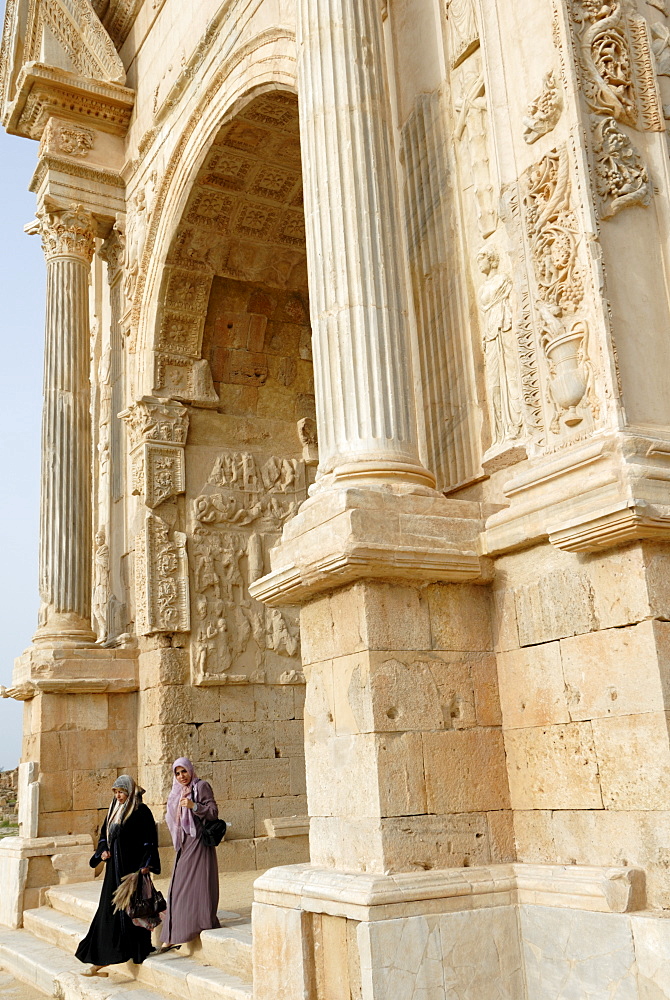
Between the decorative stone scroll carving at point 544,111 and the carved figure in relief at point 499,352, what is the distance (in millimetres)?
706

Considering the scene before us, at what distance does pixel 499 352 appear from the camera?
5219 mm

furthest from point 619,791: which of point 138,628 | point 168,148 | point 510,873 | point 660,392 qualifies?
point 168,148

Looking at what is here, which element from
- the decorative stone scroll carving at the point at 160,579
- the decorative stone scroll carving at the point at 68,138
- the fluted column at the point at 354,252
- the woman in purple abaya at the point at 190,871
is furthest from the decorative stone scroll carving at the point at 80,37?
the woman in purple abaya at the point at 190,871

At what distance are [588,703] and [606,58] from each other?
3099 millimetres

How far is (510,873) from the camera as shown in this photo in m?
4.47

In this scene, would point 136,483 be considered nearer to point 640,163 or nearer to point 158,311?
point 158,311

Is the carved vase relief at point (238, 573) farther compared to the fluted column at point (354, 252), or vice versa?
the carved vase relief at point (238, 573)

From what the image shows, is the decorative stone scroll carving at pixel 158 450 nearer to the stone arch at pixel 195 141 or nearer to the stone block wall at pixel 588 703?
the stone arch at pixel 195 141

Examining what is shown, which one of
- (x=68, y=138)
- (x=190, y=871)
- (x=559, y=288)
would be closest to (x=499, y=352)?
(x=559, y=288)

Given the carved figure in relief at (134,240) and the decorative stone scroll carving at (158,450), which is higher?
the carved figure in relief at (134,240)

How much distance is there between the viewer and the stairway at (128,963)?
5.86 metres

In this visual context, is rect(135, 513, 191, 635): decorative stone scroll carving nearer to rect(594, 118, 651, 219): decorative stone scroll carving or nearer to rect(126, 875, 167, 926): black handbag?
rect(126, 875, 167, 926): black handbag

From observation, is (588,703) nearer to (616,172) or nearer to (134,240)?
(616,172)

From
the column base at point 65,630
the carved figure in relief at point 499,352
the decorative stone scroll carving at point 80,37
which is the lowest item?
the column base at point 65,630
